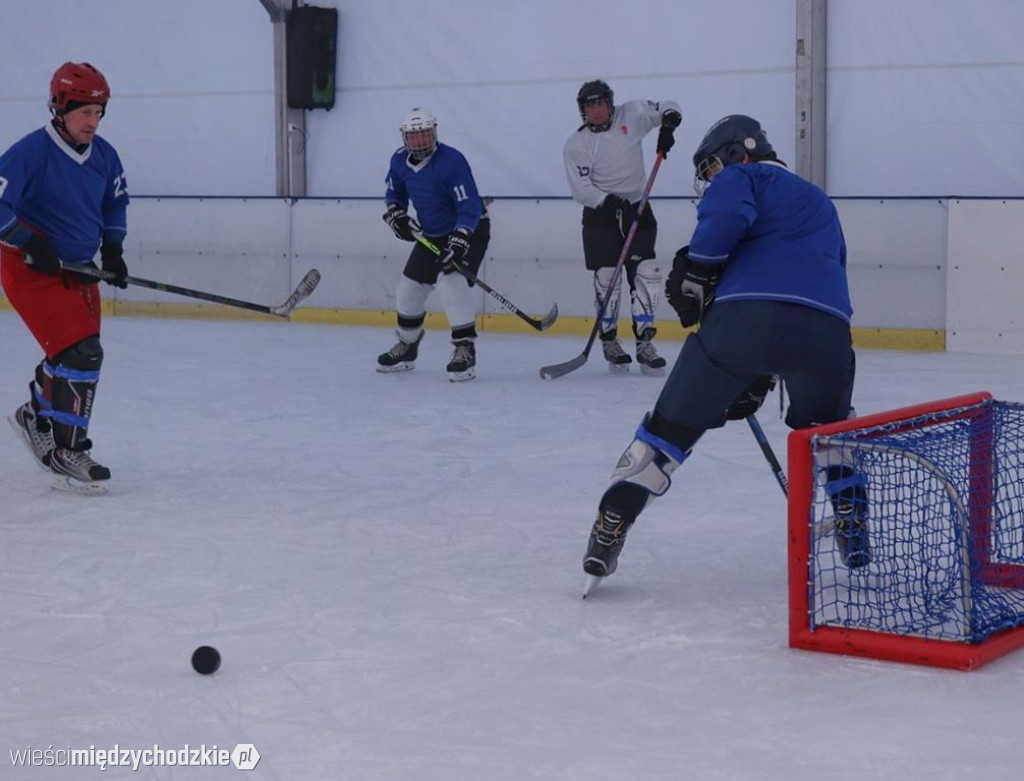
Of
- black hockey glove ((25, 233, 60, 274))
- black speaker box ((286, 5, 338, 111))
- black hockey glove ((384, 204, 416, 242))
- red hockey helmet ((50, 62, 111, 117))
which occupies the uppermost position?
black speaker box ((286, 5, 338, 111))

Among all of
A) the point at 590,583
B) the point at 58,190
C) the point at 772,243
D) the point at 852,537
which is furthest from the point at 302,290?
the point at 852,537

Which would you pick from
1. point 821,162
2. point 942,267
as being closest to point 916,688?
point 942,267

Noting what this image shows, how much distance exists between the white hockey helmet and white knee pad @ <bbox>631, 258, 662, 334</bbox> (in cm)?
104

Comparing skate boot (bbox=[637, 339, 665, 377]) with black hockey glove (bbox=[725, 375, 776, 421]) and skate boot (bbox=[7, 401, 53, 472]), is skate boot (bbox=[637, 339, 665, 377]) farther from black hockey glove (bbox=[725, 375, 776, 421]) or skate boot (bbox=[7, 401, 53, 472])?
black hockey glove (bbox=[725, 375, 776, 421])

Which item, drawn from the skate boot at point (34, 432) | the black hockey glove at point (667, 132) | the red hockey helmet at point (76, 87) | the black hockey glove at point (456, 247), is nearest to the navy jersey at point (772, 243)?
the red hockey helmet at point (76, 87)

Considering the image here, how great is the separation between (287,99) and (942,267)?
4.46 meters

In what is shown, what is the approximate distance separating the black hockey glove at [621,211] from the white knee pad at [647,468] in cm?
384

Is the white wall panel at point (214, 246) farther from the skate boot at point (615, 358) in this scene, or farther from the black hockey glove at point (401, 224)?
the skate boot at point (615, 358)

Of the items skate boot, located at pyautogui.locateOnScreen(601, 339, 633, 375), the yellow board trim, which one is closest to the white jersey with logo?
skate boot, located at pyautogui.locateOnScreen(601, 339, 633, 375)

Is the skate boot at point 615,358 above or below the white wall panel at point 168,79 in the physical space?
below

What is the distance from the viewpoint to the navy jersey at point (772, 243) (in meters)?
3.01

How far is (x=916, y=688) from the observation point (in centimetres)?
259

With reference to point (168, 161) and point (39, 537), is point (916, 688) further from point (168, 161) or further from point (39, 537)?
point (168, 161)

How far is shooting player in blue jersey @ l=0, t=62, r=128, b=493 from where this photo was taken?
13.6 ft
